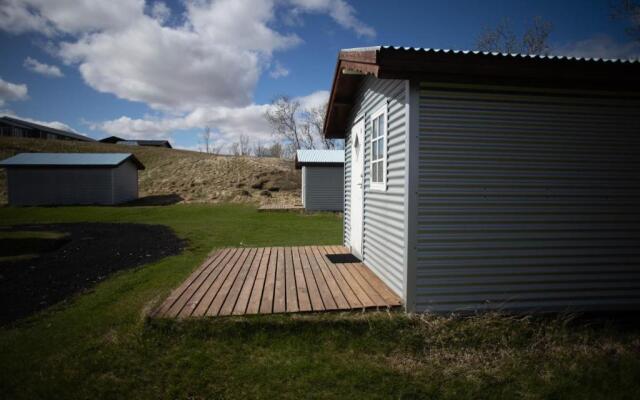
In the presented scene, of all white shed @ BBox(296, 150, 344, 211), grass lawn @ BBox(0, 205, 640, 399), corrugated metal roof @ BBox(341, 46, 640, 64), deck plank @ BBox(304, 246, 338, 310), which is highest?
corrugated metal roof @ BBox(341, 46, 640, 64)

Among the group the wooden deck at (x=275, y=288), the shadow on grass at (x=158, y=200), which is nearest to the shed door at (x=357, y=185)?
the wooden deck at (x=275, y=288)

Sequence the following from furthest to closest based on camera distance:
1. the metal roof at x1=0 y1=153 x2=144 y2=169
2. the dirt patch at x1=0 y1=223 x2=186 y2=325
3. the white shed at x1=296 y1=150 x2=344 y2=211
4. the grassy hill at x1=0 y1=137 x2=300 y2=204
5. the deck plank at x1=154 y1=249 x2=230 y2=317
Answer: the grassy hill at x1=0 y1=137 x2=300 y2=204 → the metal roof at x1=0 y1=153 x2=144 y2=169 → the white shed at x1=296 y1=150 x2=344 y2=211 → the dirt patch at x1=0 y1=223 x2=186 y2=325 → the deck plank at x1=154 y1=249 x2=230 y2=317

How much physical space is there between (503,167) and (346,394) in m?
3.15

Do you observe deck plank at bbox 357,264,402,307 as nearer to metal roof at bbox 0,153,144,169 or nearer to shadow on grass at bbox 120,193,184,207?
shadow on grass at bbox 120,193,184,207

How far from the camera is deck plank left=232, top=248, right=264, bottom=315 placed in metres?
3.83

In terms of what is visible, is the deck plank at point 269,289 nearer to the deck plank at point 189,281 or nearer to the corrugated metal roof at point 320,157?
the deck plank at point 189,281

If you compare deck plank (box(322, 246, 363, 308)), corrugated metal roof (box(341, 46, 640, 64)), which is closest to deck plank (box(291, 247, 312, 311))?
deck plank (box(322, 246, 363, 308))

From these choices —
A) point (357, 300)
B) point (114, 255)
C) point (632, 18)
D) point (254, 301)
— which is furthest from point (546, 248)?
point (632, 18)

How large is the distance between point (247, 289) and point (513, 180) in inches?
149

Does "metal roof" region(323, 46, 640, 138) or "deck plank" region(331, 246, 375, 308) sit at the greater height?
"metal roof" region(323, 46, 640, 138)

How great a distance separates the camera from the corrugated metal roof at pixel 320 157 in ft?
58.7

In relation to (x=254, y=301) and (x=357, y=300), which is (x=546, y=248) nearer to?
(x=357, y=300)

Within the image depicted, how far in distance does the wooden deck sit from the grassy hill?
18125mm

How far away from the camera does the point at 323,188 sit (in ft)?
60.4
